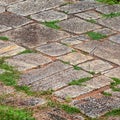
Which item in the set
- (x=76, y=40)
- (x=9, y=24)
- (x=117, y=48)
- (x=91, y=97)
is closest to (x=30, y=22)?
(x=9, y=24)

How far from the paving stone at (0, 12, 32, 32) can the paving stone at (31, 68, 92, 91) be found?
1574 millimetres

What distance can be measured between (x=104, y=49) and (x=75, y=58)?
1.57ft

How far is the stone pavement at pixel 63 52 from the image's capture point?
4945mm

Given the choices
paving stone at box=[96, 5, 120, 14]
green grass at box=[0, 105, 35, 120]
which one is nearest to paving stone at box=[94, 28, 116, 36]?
paving stone at box=[96, 5, 120, 14]

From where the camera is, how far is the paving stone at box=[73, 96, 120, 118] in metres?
4.69

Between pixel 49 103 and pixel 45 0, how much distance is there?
3405 millimetres

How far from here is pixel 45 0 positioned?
795 centimetres

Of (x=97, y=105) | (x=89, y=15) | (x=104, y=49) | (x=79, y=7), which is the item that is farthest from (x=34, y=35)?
(x=97, y=105)

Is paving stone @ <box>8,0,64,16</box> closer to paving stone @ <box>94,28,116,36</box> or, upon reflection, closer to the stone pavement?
the stone pavement

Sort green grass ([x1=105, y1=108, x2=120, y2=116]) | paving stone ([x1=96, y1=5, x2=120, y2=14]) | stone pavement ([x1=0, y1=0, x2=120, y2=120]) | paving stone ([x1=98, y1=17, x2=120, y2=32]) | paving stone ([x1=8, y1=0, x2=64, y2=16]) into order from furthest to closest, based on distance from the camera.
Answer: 1. paving stone ([x1=96, y1=5, x2=120, y2=14])
2. paving stone ([x1=8, y1=0, x2=64, y2=16])
3. paving stone ([x1=98, y1=17, x2=120, y2=32])
4. stone pavement ([x1=0, y1=0, x2=120, y2=120])
5. green grass ([x1=105, y1=108, x2=120, y2=116])

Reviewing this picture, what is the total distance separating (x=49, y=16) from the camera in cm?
723

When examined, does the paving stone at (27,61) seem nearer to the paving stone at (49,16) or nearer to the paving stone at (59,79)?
the paving stone at (59,79)

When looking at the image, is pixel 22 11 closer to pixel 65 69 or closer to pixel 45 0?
pixel 45 0

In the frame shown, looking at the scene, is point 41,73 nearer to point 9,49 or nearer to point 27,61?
point 27,61
